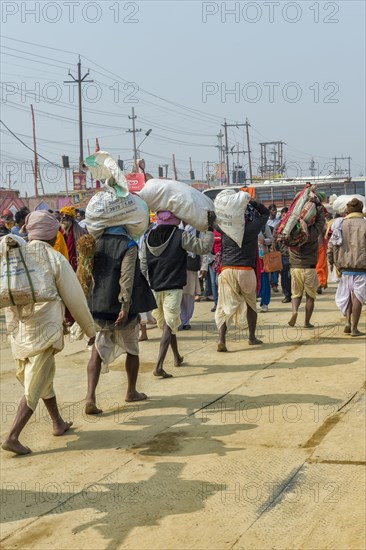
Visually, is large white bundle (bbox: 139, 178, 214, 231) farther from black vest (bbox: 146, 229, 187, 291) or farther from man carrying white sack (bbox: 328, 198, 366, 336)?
man carrying white sack (bbox: 328, 198, 366, 336)

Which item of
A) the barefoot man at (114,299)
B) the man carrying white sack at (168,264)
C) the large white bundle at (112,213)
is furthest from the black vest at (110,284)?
the man carrying white sack at (168,264)

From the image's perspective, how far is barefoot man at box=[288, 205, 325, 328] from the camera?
10.9 metres

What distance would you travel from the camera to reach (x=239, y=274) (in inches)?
376

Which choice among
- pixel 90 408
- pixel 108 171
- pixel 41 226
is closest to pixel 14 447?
pixel 90 408

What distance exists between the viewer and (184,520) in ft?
14.7

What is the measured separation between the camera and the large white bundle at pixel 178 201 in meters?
8.09

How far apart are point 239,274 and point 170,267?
61.5 inches

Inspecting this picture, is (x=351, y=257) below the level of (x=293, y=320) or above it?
above

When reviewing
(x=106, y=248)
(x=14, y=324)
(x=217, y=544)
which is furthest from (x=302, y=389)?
(x=217, y=544)

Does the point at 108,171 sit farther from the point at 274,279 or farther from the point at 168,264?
the point at 274,279

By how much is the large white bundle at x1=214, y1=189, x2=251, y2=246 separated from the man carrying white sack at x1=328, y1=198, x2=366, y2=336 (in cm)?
138

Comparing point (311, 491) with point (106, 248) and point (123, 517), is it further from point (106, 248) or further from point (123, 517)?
point (106, 248)

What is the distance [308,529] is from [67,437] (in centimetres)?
246

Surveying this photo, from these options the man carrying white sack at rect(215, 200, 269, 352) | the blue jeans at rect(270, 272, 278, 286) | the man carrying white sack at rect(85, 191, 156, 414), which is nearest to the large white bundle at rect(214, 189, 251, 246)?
the man carrying white sack at rect(215, 200, 269, 352)
